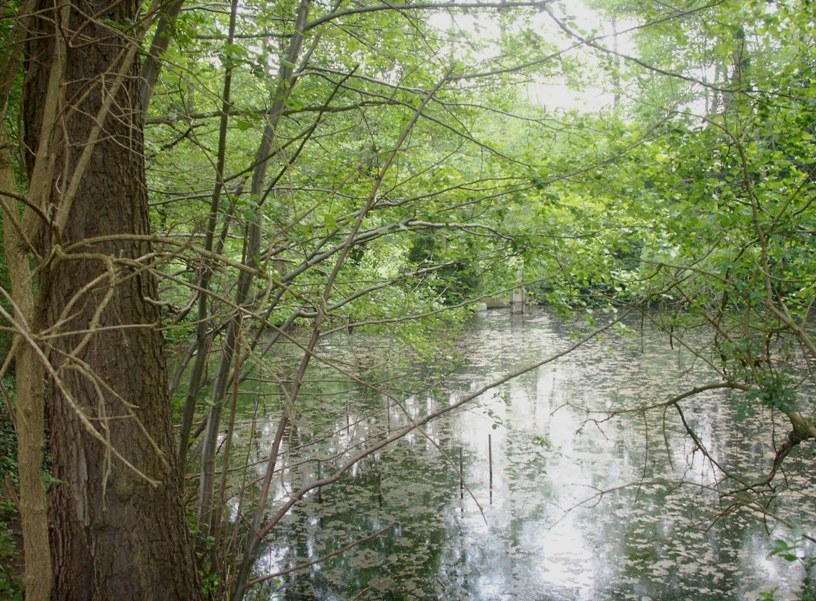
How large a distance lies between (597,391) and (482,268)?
29.7 ft

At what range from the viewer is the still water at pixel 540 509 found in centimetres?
652

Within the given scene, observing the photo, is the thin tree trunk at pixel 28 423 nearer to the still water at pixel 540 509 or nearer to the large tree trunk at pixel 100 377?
the large tree trunk at pixel 100 377

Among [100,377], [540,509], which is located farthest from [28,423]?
[540,509]

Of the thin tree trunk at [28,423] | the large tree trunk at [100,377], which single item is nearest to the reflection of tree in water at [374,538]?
the large tree trunk at [100,377]

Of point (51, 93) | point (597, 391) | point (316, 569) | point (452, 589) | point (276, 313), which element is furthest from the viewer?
point (597, 391)

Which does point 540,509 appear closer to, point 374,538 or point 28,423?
point 374,538

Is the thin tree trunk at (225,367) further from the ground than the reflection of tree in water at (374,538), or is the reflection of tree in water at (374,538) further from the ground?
the thin tree trunk at (225,367)

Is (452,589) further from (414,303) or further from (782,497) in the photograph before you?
(782,497)

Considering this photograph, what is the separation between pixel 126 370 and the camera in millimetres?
2725

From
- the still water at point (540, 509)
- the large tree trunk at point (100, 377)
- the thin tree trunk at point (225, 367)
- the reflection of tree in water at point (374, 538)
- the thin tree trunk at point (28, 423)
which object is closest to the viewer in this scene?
the thin tree trunk at point (28, 423)

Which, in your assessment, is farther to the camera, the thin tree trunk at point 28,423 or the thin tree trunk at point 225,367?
the thin tree trunk at point 225,367

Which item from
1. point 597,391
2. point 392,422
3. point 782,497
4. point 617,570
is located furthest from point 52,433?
point 597,391

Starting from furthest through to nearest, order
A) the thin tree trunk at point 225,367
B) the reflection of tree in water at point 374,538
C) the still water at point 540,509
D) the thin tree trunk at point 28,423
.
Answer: the reflection of tree in water at point 374,538 → the still water at point 540,509 → the thin tree trunk at point 225,367 → the thin tree trunk at point 28,423

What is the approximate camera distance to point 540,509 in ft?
27.5
